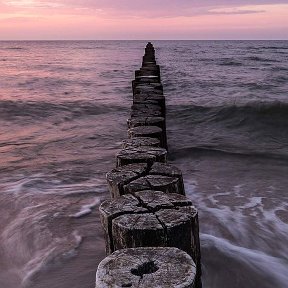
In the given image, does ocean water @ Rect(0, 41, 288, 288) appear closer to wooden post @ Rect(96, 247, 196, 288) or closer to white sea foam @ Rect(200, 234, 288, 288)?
white sea foam @ Rect(200, 234, 288, 288)

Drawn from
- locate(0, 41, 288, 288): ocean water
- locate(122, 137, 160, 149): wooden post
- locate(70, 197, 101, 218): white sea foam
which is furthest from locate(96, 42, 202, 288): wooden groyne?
locate(70, 197, 101, 218): white sea foam

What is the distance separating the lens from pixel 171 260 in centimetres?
168

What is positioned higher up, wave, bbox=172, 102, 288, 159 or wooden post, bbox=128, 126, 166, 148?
wooden post, bbox=128, 126, 166, 148

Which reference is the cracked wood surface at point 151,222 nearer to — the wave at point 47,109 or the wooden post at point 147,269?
the wooden post at point 147,269

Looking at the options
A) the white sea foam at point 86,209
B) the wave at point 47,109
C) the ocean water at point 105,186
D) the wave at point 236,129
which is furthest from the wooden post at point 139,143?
the wave at point 47,109

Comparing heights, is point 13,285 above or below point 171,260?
below

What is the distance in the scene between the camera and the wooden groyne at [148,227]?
159 cm

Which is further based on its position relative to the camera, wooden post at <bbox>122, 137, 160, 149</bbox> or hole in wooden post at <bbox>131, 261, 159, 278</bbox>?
wooden post at <bbox>122, 137, 160, 149</bbox>

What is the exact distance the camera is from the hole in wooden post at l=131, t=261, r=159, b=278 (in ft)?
5.35

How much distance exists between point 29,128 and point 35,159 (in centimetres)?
297

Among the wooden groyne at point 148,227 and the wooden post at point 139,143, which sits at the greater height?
the wooden groyne at point 148,227

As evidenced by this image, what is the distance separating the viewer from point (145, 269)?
1.66 metres

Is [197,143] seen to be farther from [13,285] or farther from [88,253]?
[13,285]

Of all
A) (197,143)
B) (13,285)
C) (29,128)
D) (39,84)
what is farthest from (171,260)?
(39,84)
